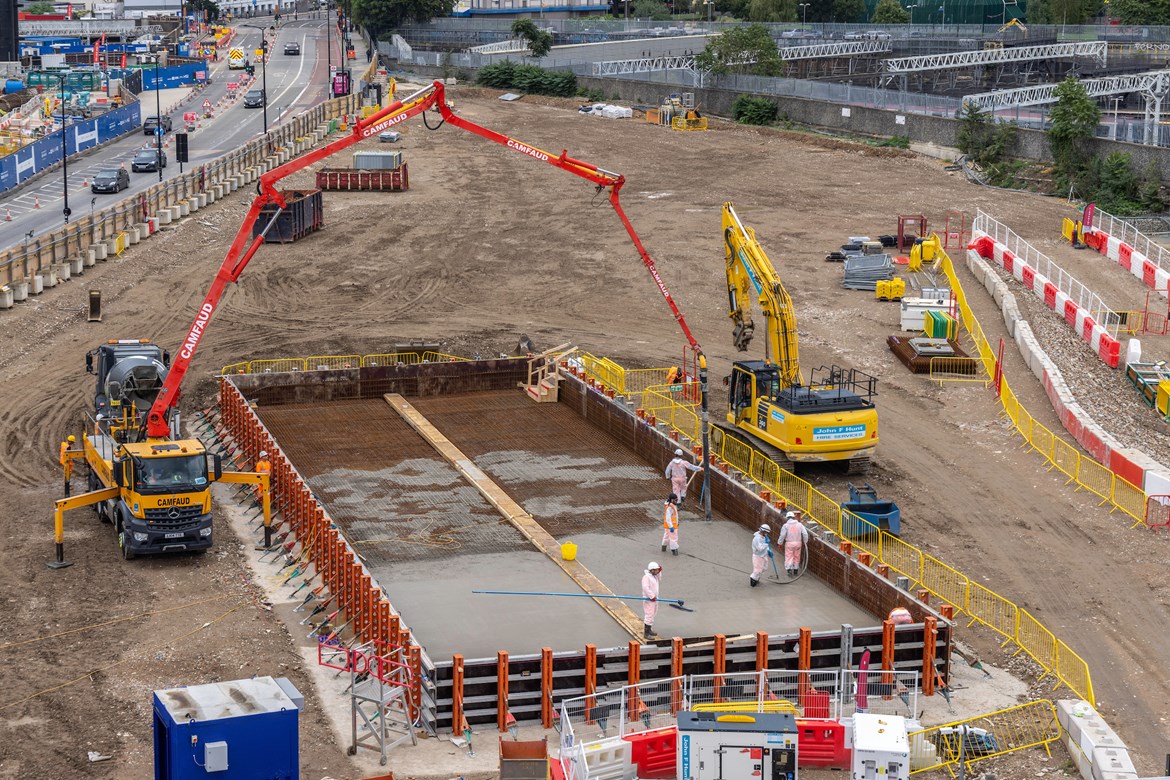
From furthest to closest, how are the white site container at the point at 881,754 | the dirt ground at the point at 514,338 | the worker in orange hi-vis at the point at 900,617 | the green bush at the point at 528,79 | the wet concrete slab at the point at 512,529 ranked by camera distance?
the green bush at the point at 528,79, the wet concrete slab at the point at 512,529, the dirt ground at the point at 514,338, the worker in orange hi-vis at the point at 900,617, the white site container at the point at 881,754

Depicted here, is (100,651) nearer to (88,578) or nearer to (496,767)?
(88,578)

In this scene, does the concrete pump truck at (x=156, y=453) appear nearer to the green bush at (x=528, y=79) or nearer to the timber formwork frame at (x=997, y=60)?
the green bush at (x=528, y=79)

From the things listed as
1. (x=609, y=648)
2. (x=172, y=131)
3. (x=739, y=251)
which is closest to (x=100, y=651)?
(x=609, y=648)

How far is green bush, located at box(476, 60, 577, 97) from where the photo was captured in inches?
4405

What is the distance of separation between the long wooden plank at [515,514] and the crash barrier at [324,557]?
3.80 metres

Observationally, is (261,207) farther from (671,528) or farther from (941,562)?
(941,562)

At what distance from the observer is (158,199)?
7069 centimetres

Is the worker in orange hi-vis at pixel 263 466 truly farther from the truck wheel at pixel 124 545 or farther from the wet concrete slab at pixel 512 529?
the truck wheel at pixel 124 545

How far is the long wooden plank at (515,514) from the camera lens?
2792cm

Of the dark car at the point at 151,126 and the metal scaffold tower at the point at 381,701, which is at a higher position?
the dark car at the point at 151,126

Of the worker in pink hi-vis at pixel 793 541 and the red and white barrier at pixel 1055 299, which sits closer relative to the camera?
the worker in pink hi-vis at pixel 793 541

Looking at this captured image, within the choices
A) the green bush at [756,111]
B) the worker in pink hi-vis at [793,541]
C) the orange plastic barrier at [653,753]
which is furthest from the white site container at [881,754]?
the green bush at [756,111]

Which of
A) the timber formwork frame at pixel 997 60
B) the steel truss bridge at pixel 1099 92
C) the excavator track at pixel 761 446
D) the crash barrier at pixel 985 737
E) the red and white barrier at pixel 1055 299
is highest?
the timber formwork frame at pixel 997 60

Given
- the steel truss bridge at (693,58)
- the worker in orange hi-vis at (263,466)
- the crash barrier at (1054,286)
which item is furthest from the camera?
the steel truss bridge at (693,58)
